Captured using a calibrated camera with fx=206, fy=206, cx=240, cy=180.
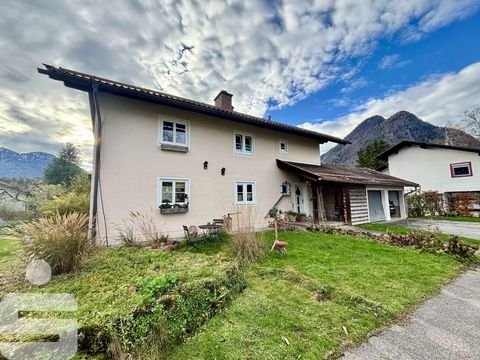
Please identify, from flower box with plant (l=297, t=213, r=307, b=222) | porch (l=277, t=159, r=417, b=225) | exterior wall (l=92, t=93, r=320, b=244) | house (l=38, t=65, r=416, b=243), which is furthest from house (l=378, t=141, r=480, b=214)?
exterior wall (l=92, t=93, r=320, b=244)

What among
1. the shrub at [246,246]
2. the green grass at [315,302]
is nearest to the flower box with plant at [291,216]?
the green grass at [315,302]

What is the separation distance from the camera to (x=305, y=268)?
5266mm

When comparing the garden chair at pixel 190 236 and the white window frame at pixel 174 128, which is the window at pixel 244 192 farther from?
the white window frame at pixel 174 128

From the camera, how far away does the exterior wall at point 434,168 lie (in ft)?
56.3

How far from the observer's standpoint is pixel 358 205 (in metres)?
12.8

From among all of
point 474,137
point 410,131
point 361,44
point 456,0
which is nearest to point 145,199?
point 361,44

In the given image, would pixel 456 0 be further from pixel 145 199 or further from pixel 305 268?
pixel 145 199

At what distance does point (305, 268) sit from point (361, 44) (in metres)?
11.6

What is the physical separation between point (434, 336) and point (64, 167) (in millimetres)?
31925

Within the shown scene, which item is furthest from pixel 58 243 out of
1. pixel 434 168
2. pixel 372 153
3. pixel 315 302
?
pixel 372 153

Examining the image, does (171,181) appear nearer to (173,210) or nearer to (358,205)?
(173,210)

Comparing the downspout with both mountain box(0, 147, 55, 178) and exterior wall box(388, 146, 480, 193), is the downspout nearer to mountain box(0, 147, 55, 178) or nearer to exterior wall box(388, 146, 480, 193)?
exterior wall box(388, 146, 480, 193)

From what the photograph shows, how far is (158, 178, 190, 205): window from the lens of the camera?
28.8 feet
